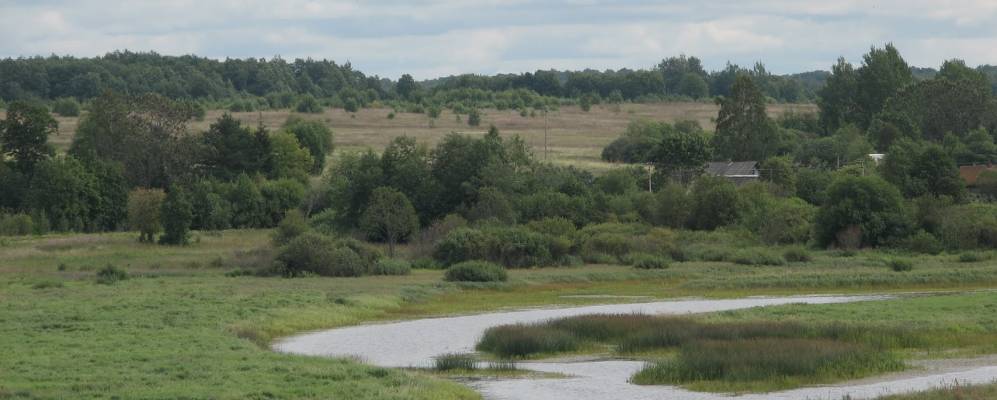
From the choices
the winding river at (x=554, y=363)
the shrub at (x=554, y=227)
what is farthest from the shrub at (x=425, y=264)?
the winding river at (x=554, y=363)

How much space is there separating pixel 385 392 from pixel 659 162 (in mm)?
86628

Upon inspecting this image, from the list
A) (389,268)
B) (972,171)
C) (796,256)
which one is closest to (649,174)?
(972,171)

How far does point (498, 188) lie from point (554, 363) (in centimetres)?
5466

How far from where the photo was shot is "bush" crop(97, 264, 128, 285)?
59.8m

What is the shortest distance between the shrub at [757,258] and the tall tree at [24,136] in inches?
2259

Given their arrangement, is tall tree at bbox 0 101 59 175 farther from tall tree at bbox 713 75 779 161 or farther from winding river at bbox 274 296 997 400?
winding river at bbox 274 296 997 400

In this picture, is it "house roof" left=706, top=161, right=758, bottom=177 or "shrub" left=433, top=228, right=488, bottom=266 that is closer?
"shrub" left=433, top=228, right=488, bottom=266

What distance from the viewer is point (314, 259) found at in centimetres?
6600

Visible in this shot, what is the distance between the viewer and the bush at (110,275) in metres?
59.8

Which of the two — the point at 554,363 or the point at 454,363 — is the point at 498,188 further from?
the point at 454,363

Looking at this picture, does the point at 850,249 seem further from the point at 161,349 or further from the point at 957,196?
the point at 161,349

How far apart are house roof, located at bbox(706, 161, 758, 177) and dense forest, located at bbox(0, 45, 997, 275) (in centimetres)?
153

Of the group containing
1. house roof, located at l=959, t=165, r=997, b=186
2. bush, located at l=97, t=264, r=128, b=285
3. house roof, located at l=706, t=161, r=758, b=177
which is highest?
bush, located at l=97, t=264, r=128, b=285

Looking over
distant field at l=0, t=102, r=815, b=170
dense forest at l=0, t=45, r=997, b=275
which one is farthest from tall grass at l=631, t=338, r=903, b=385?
distant field at l=0, t=102, r=815, b=170
